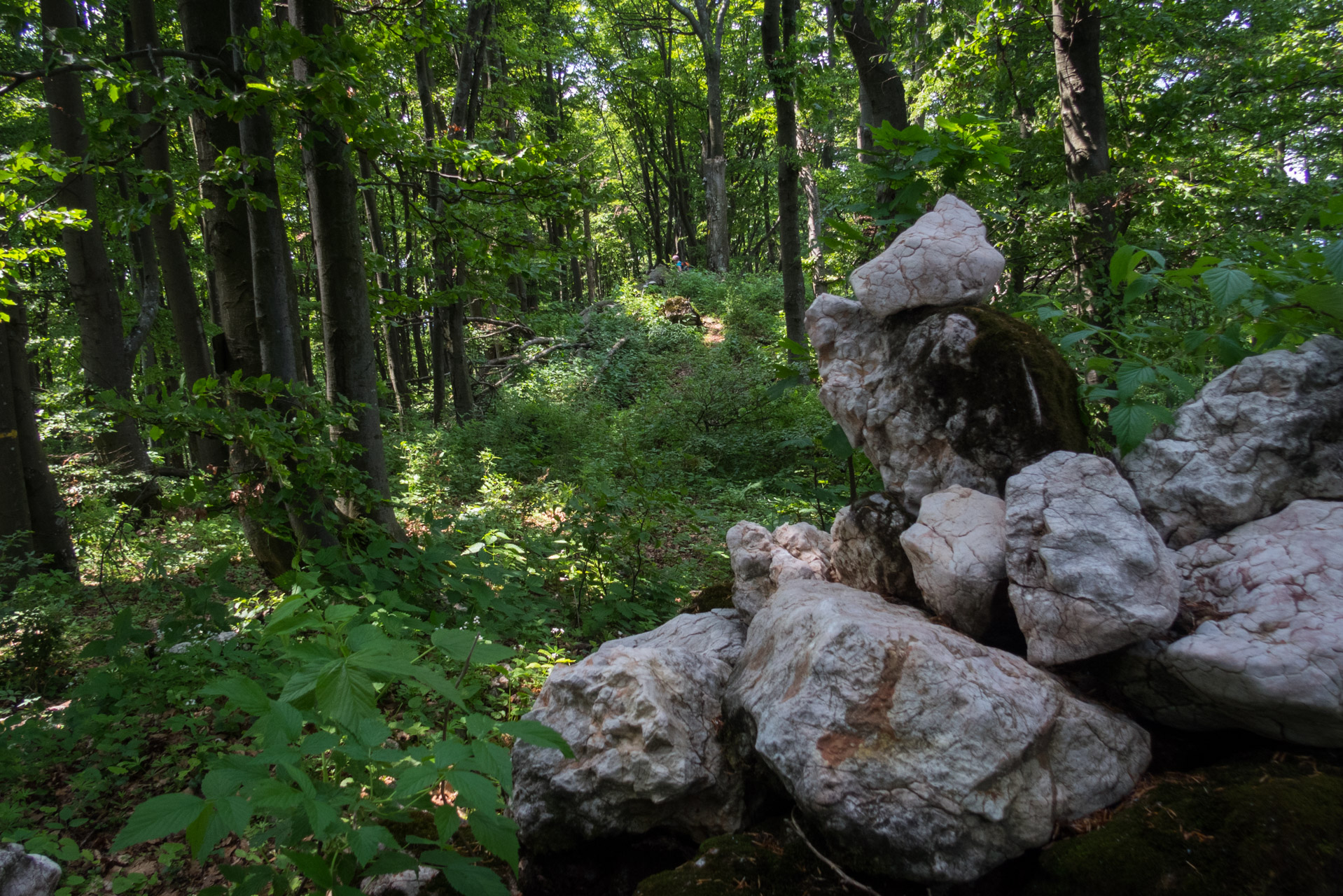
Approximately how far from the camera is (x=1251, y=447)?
2.35m

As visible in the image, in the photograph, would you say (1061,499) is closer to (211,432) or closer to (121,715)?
(211,432)

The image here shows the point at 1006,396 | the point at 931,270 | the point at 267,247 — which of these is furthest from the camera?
the point at 267,247

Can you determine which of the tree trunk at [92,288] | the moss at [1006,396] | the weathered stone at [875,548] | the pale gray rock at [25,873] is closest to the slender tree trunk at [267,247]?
the pale gray rock at [25,873]

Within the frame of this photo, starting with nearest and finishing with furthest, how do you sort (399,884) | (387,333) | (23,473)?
(399,884)
(23,473)
(387,333)

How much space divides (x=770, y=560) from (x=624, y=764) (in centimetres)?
147

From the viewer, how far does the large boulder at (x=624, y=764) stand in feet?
7.94

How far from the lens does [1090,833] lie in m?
1.92

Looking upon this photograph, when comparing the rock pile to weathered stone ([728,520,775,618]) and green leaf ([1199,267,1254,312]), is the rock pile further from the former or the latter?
weathered stone ([728,520,775,618])

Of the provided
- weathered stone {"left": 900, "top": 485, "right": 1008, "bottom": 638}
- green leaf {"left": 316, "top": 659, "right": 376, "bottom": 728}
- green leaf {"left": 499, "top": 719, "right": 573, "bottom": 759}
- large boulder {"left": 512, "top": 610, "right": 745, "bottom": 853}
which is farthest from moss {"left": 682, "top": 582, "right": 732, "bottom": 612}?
green leaf {"left": 316, "top": 659, "right": 376, "bottom": 728}

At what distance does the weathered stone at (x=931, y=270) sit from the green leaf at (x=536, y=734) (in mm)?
2290

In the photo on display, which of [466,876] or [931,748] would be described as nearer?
[466,876]

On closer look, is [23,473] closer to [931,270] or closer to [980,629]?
[931,270]

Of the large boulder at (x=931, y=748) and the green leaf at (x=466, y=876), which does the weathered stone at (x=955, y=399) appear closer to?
the large boulder at (x=931, y=748)

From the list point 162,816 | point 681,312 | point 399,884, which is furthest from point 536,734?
point 681,312
